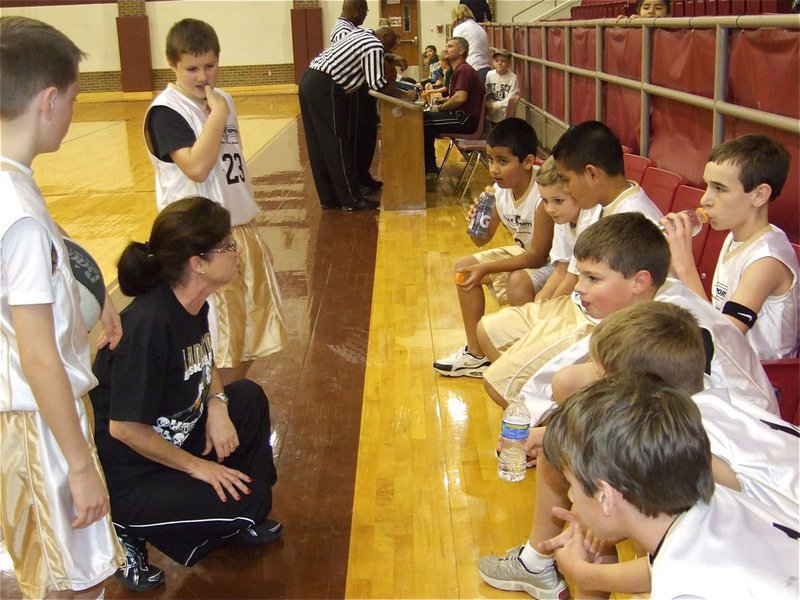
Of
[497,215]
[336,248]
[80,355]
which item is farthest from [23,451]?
[336,248]

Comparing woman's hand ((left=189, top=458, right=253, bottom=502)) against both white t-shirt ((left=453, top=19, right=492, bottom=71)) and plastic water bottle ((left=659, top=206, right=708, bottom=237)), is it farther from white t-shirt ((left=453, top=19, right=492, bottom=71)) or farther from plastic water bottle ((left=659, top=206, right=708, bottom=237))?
white t-shirt ((left=453, top=19, right=492, bottom=71))

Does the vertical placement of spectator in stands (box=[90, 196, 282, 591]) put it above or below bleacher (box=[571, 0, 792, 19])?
below

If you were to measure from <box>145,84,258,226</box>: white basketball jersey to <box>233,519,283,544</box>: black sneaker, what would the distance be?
117 centimetres

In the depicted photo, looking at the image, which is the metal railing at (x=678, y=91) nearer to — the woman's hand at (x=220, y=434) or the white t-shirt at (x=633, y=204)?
the white t-shirt at (x=633, y=204)

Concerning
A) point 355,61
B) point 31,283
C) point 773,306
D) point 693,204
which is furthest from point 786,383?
point 355,61

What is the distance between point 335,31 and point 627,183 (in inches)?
195

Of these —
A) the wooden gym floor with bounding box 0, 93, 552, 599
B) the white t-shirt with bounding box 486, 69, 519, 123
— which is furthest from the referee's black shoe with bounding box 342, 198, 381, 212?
the white t-shirt with bounding box 486, 69, 519, 123

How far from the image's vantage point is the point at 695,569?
1312mm

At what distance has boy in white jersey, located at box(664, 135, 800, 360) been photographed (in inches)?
96.1

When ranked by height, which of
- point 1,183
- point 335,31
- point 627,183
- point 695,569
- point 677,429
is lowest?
point 695,569

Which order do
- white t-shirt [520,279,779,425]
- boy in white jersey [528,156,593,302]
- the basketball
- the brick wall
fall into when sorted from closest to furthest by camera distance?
the basketball, white t-shirt [520,279,779,425], boy in white jersey [528,156,593,302], the brick wall

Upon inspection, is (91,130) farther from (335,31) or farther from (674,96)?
(674,96)

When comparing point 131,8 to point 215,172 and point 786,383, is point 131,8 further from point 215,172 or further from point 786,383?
point 786,383

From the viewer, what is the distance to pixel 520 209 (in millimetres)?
3939
